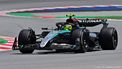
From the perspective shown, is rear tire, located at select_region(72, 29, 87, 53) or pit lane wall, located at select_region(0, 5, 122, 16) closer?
rear tire, located at select_region(72, 29, 87, 53)

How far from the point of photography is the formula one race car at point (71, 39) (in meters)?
16.5

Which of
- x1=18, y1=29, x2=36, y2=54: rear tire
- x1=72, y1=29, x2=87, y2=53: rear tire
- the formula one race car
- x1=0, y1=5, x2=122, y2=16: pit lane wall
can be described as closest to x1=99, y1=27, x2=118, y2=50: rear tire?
the formula one race car

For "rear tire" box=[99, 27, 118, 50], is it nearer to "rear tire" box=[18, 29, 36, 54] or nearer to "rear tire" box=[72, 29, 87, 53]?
"rear tire" box=[72, 29, 87, 53]

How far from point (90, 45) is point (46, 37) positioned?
182 cm

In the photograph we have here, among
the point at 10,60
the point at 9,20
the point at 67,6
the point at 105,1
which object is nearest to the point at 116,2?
the point at 105,1

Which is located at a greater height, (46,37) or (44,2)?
(46,37)

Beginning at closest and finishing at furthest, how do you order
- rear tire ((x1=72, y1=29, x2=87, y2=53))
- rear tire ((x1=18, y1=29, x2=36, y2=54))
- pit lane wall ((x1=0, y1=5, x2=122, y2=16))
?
rear tire ((x1=72, y1=29, x2=87, y2=53)), rear tire ((x1=18, y1=29, x2=36, y2=54)), pit lane wall ((x1=0, y1=5, x2=122, y2=16))

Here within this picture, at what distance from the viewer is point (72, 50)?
16.8 m

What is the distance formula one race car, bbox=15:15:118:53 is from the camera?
16.5m

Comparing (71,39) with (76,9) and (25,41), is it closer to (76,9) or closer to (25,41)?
(25,41)

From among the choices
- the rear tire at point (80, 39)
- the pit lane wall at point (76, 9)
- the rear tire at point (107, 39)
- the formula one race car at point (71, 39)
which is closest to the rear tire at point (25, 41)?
the formula one race car at point (71, 39)

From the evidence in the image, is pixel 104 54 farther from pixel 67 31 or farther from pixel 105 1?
pixel 105 1

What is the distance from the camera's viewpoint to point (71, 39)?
55.2 feet

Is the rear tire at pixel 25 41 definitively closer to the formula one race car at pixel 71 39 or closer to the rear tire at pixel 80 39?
the formula one race car at pixel 71 39
